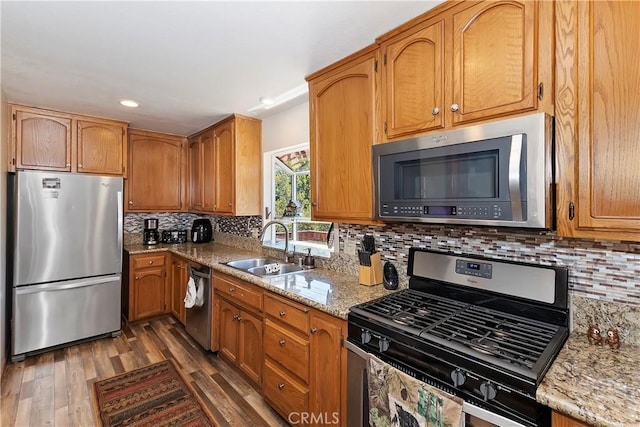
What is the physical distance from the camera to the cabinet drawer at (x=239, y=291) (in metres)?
2.13

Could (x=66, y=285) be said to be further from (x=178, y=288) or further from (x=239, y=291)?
(x=239, y=291)

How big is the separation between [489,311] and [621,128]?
0.88 metres

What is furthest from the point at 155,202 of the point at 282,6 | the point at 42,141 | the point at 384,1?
the point at 384,1

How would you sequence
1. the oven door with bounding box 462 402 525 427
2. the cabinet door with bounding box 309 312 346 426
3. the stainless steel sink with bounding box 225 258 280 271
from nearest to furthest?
the oven door with bounding box 462 402 525 427 → the cabinet door with bounding box 309 312 346 426 → the stainless steel sink with bounding box 225 258 280 271

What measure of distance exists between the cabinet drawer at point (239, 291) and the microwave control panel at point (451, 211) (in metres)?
1.08

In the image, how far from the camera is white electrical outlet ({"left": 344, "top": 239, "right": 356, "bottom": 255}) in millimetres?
2234

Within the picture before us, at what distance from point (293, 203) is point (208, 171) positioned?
1.27 m

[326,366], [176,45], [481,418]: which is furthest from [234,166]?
[481,418]

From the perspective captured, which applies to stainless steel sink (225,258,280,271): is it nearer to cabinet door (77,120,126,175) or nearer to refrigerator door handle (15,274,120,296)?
refrigerator door handle (15,274,120,296)

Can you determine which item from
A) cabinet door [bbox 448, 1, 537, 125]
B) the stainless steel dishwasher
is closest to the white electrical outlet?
cabinet door [bbox 448, 1, 537, 125]

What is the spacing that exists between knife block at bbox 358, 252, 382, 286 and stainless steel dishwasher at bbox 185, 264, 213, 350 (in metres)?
1.43

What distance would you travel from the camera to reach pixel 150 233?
3.88 meters

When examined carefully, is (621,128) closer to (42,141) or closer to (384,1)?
(384,1)

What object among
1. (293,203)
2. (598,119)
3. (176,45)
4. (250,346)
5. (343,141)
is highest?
(176,45)
